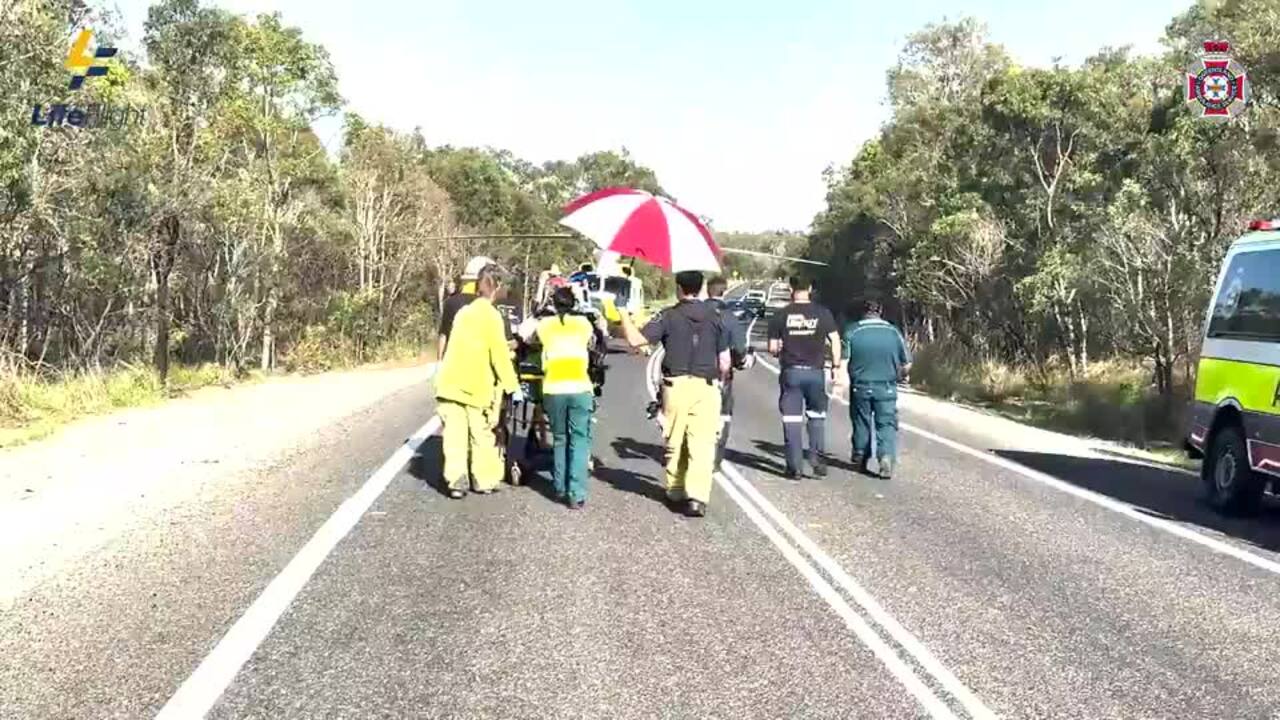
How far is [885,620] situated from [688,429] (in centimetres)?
332

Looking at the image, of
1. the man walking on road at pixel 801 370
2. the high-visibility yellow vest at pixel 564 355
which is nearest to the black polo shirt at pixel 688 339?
the high-visibility yellow vest at pixel 564 355

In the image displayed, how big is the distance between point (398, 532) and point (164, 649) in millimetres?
2837

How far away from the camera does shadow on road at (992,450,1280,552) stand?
977cm

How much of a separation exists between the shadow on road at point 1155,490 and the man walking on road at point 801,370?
2833 millimetres

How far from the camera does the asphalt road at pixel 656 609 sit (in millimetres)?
5121

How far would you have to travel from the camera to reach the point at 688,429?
944 cm

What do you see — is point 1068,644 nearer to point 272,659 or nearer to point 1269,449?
point 272,659

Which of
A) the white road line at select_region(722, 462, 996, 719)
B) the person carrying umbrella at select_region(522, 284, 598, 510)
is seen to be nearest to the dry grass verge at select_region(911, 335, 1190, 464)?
the white road line at select_region(722, 462, 996, 719)

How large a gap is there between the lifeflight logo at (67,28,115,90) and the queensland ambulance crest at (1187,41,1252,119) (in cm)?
1847

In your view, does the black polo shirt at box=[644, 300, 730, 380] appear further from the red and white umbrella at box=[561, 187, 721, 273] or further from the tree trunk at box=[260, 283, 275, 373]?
the tree trunk at box=[260, 283, 275, 373]

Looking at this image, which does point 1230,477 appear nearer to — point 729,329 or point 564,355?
point 729,329

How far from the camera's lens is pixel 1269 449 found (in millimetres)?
9562

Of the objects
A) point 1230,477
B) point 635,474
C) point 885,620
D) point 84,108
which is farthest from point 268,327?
point 885,620

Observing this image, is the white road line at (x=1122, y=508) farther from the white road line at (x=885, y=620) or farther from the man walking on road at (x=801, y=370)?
the white road line at (x=885, y=620)
